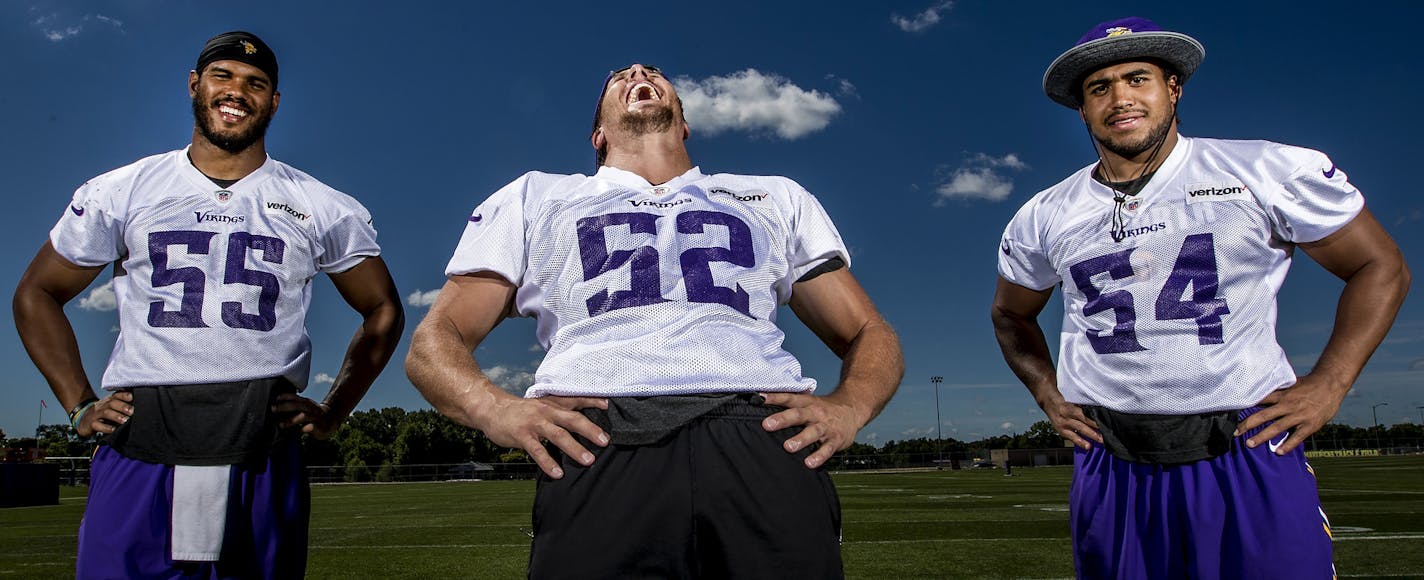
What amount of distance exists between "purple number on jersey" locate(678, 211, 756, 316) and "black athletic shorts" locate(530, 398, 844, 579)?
12.8 inches

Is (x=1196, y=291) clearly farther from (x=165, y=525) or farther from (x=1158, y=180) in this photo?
(x=165, y=525)

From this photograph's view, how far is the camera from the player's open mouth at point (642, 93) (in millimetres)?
2834

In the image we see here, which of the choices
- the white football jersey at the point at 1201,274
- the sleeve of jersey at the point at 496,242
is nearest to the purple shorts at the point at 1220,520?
the white football jersey at the point at 1201,274

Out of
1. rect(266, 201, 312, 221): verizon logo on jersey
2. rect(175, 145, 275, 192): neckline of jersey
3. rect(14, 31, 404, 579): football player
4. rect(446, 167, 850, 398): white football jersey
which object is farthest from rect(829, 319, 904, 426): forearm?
rect(175, 145, 275, 192): neckline of jersey

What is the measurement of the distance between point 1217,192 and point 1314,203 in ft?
0.95

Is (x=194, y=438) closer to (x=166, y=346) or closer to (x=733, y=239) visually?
(x=166, y=346)

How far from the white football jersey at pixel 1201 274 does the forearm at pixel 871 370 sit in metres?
1.03

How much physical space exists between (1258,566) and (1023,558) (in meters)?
6.94

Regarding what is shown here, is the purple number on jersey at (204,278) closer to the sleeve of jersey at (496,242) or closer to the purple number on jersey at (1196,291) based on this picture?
the sleeve of jersey at (496,242)

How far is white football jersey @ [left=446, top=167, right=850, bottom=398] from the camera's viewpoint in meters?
2.14

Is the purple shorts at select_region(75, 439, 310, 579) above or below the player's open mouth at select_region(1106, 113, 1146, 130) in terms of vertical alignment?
below

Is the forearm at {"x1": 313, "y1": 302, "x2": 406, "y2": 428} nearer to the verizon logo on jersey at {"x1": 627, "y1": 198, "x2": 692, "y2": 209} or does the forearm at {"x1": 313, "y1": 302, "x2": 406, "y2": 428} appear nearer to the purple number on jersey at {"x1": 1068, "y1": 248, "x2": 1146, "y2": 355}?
the verizon logo on jersey at {"x1": 627, "y1": 198, "x2": 692, "y2": 209}

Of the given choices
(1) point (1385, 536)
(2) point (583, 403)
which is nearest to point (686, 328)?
(2) point (583, 403)

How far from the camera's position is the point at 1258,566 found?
110 inches
